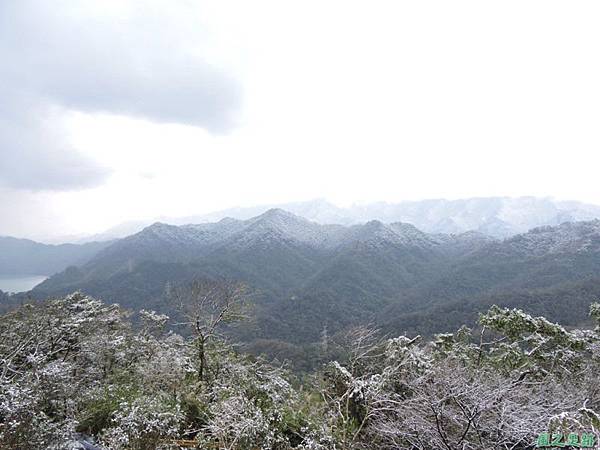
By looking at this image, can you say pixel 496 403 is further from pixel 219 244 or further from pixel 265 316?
pixel 219 244

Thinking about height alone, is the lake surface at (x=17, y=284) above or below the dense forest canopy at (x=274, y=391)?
below

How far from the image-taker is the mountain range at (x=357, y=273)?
226 feet

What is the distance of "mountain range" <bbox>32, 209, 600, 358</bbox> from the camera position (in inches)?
2707

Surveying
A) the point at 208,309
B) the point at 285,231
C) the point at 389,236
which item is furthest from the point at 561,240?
the point at 208,309

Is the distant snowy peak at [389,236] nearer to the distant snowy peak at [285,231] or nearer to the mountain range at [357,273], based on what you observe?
the mountain range at [357,273]

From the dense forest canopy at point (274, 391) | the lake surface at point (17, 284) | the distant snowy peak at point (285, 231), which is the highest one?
the dense forest canopy at point (274, 391)

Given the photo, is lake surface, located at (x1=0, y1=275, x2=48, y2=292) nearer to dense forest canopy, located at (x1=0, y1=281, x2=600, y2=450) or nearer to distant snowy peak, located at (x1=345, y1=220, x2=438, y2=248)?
distant snowy peak, located at (x1=345, y1=220, x2=438, y2=248)

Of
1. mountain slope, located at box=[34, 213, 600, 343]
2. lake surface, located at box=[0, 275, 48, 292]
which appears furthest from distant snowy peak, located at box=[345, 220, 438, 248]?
lake surface, located at box=[0, 275, 48, 292]

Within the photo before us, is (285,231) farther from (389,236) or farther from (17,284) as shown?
(17,284)

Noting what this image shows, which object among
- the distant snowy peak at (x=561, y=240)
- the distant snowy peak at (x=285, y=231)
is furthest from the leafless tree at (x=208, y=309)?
the distant snowy peak at (x=285, y=231)

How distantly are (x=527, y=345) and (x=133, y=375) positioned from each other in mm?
8660

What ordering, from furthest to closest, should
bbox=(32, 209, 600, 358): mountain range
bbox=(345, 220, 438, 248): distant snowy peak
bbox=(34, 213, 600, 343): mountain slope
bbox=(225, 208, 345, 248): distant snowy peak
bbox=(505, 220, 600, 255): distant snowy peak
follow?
bbox=(225, 208, 345, 248): distant snowy peak
bbox=(345, 220, 438, 248): distant snowy peak
bbox=(505, 220, 600, 255): distant snowy peak
bbox=(34, 213, 600, 343): mountain slope
bbox=(32, 209, 600, 358): mountain range

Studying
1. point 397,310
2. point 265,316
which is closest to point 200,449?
point 265,316

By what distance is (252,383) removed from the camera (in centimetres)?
716
